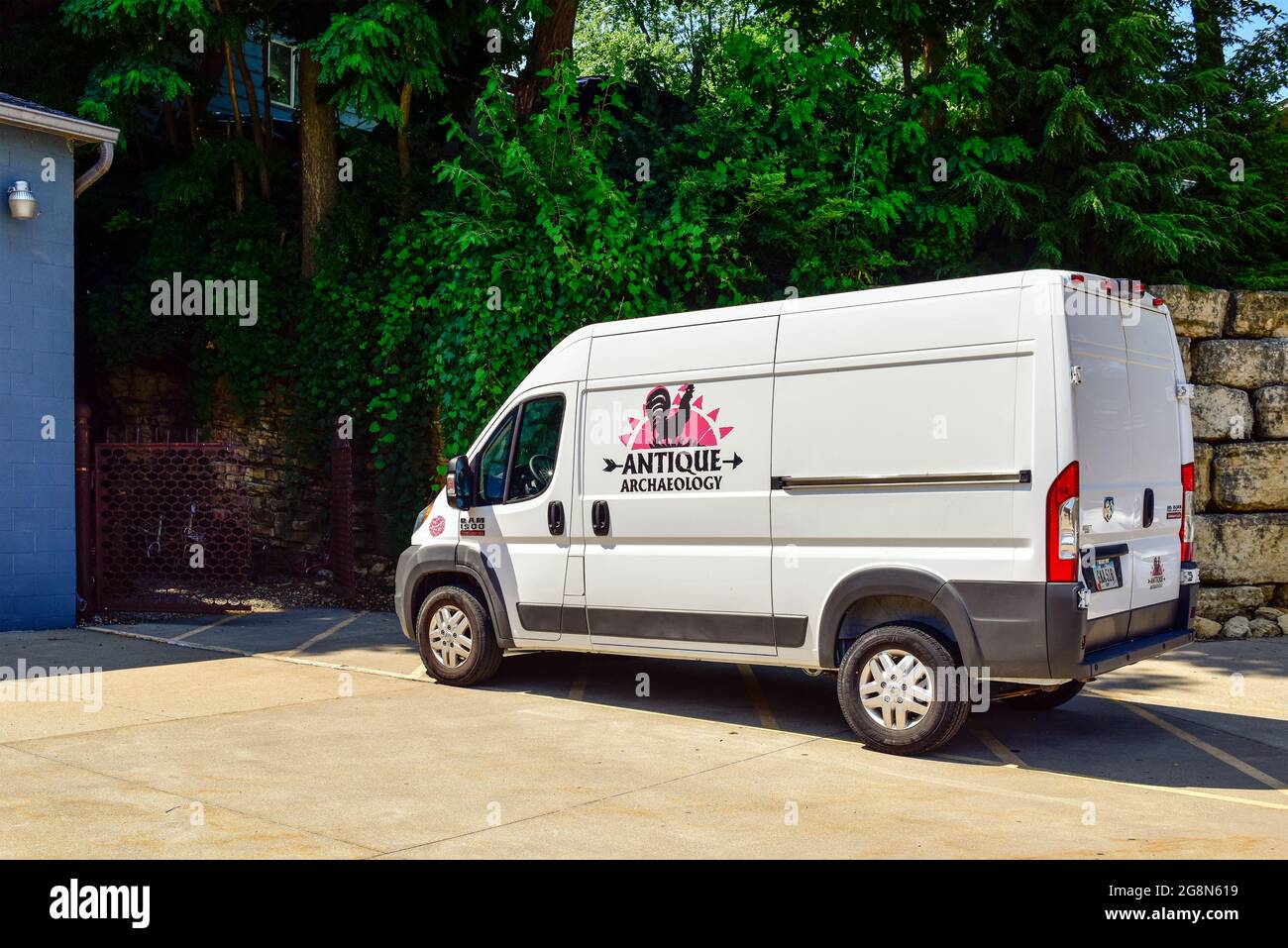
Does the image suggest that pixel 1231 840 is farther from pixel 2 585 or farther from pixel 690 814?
pixel 2 585

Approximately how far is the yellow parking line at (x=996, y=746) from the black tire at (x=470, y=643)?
3.43 meters

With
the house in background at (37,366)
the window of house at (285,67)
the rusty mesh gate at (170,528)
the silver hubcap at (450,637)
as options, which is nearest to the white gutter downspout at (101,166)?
the house in background at (37,366)

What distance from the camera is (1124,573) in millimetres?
6938

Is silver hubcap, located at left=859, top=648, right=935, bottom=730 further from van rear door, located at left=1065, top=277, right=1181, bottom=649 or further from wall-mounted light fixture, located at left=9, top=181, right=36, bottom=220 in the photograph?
wall-mounted light fixture, located at left=9, top=181, right=36, bottom=220

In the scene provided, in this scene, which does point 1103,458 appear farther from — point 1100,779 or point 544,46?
point 544,46

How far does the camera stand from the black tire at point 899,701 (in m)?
6.75

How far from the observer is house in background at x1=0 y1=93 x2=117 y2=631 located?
1151 centimetres

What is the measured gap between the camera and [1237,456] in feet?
38.2

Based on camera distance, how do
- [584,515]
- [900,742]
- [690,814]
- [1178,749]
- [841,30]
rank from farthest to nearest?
A: 1. [841,30]
2. [584,515]
3. [1178,749]
4. [900,742]
5. [690,814]

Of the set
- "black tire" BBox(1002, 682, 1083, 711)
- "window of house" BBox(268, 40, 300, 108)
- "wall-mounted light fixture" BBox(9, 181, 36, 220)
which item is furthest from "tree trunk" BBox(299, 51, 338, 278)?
"black tire" BBox(1002, 682, 1083, 711)

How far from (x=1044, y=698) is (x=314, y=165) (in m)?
11.0

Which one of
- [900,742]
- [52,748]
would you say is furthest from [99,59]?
[900,742]

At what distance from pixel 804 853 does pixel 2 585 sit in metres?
9.27

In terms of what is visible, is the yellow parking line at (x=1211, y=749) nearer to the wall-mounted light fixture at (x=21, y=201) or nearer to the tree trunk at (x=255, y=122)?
the wall-mounted light fixture at (x=21, y=201)
